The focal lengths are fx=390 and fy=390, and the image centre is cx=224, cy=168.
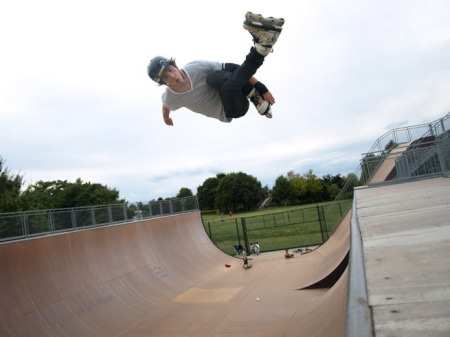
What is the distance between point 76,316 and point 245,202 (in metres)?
65.7

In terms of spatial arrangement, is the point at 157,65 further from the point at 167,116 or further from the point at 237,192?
the point at 237,192

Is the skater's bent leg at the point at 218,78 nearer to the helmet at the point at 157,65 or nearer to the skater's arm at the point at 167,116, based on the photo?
the helmet at the point at 157,65

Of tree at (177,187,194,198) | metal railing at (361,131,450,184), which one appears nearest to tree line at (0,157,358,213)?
tree at (177,187,194,198)

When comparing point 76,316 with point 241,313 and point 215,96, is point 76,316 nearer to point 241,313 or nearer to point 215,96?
point 241,313

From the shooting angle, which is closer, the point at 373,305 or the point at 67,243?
the point at 373,305

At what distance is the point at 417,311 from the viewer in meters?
1.59

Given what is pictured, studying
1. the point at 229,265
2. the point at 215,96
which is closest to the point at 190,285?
the point at 229,265

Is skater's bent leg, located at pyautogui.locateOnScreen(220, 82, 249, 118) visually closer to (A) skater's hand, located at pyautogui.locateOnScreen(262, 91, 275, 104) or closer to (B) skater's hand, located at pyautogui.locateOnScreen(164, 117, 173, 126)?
(A) skater's hand, located at pyautogui.locateOnScreen(262, 91, 275, 104)

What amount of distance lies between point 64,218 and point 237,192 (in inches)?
2266

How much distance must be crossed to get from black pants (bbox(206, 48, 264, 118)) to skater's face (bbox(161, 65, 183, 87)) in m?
0.38

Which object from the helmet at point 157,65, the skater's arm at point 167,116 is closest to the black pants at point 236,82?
the helmet at point 157,65

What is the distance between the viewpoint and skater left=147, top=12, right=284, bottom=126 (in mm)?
3760

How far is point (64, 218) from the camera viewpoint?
43.1 feet

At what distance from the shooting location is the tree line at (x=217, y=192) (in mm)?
36106
